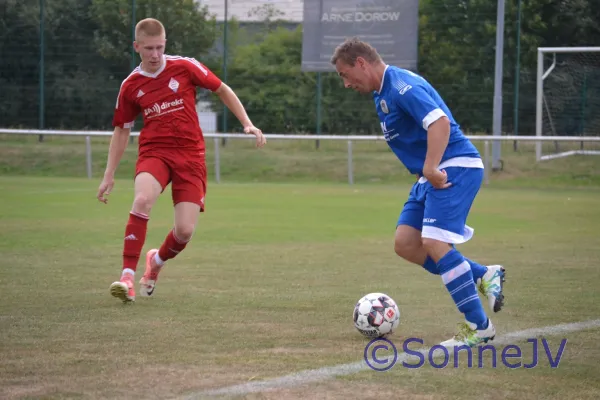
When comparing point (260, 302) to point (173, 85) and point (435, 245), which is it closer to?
point (173, 85)

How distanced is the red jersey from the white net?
16077mm

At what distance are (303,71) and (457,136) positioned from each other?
17808 mm

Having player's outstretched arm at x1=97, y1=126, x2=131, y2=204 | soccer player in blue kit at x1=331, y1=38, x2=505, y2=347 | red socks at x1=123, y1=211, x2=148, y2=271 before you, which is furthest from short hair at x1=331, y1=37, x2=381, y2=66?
player's outstretched arm at x1=97, y1=126, x2=131, y2=204

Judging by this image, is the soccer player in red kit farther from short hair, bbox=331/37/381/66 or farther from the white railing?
the white railing

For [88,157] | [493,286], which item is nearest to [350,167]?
[88,157]

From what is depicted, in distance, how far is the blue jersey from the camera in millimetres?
5059

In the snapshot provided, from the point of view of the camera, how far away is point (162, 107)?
6.88 meters

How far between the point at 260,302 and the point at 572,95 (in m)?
17.4

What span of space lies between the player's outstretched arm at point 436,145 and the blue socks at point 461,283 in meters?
0.47

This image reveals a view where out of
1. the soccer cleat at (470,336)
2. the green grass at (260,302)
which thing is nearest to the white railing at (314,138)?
the green grass at (260,302)

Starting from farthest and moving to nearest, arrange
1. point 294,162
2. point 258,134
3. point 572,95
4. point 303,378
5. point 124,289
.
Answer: point 572,95 → point 294,162 → point 258,134 → point 124,289 → point 303,378

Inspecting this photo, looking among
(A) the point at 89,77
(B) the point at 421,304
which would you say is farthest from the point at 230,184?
(B) the point at 421,304

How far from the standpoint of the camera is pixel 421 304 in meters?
6.59

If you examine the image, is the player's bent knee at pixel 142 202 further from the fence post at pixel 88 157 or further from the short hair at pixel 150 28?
the fence post at pixel 88 157
